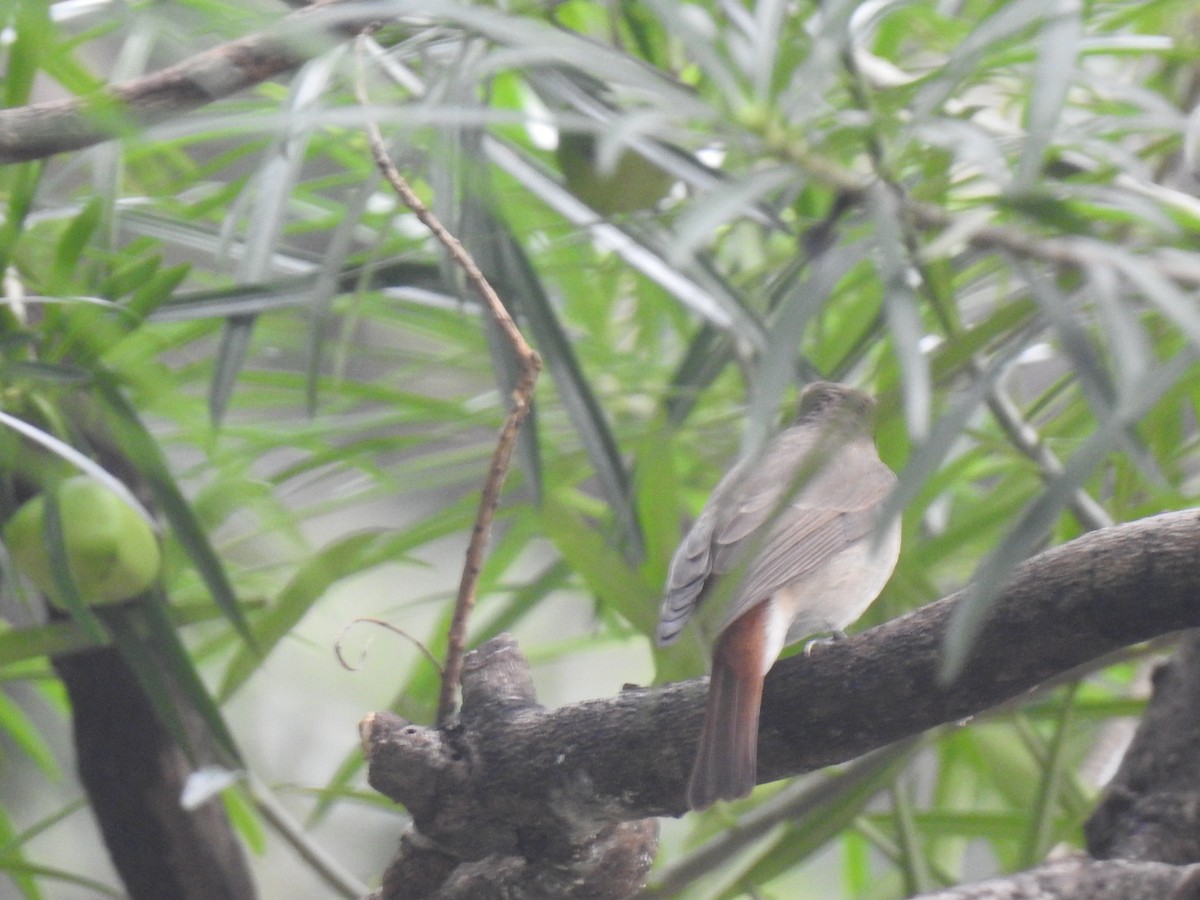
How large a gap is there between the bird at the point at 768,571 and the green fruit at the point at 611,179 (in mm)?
284

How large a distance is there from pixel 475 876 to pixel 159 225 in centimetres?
79

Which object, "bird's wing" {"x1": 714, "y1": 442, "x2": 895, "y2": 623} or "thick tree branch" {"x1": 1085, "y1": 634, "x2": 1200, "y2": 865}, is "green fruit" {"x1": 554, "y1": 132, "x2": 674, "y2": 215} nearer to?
"bird's wing" {"x1": 714, "y1": 442, "x2": 895, "y2": 623}

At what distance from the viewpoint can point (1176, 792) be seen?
1.05 meters

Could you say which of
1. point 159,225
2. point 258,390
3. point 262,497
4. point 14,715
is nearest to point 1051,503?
point 262,497

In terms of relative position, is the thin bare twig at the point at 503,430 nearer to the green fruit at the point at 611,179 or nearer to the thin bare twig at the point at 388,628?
the thin bare twig at the point at 388,628

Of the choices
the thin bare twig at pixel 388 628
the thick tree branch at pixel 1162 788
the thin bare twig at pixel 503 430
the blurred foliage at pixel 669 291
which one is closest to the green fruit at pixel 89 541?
the blurred foliage at pixel 669 291

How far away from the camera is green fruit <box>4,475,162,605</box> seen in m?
1.10

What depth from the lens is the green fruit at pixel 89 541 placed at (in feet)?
3.61

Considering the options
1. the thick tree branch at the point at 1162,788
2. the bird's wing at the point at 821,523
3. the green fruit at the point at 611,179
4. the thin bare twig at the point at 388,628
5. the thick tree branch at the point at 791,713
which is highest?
the green fruit at the point at 611,179

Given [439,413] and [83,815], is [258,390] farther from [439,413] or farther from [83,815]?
[83,815]

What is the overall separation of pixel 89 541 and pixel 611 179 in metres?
0.59

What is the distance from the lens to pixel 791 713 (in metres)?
0.86

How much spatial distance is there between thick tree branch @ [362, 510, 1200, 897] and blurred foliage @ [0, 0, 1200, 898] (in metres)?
0.10

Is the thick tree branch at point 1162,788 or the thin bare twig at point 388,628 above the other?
the thin bare twig at point 388,628
